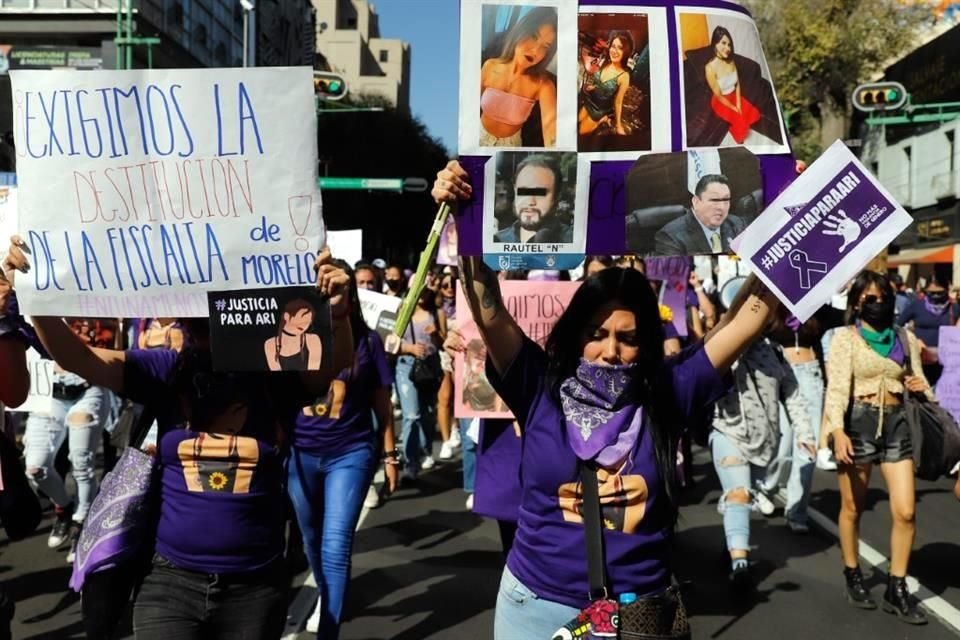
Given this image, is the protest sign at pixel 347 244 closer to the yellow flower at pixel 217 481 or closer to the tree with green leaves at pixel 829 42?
the yellow flower at pixel 217 481

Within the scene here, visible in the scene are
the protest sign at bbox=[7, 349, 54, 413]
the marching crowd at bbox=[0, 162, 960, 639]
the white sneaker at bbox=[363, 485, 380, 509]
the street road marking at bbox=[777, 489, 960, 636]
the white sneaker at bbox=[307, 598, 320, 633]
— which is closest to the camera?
the marching crowd at bbox=[0, 162, 960, 639]

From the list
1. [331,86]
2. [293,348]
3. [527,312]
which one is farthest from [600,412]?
[331,86]

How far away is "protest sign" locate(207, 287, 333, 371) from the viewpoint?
9.46 feet

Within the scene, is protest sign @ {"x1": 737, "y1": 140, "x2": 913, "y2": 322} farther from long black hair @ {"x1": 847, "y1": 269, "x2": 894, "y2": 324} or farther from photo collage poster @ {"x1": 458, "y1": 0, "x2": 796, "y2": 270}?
long black hair @ {"x1": 847, "y1": 269, "x2": 894, "y2": 324}

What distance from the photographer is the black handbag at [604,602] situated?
252cm

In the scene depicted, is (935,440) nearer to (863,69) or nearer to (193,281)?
(193,281)

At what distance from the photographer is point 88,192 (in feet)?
9.54

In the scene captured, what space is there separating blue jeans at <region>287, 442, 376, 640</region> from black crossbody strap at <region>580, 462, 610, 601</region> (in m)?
2.09

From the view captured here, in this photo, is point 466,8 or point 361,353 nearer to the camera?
point 466,8

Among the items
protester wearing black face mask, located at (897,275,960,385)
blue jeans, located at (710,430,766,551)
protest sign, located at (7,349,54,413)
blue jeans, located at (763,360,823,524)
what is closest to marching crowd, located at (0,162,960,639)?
blue jeans, located at (710,430,766,551)

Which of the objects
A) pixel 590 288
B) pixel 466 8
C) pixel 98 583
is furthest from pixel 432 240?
pixel 98 583

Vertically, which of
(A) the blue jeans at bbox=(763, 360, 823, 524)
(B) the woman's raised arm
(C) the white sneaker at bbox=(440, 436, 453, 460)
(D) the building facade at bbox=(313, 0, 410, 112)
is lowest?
(C) the white sneaker at bbox=(440, 436, 453, 460)

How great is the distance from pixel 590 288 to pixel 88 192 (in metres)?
1.49

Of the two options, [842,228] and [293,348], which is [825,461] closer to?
[842,228]
